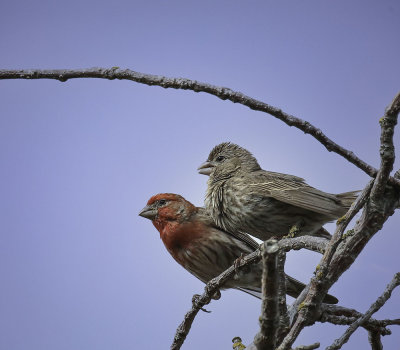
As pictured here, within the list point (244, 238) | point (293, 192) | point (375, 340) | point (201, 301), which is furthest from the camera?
point (244, 238)

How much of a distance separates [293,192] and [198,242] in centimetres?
122

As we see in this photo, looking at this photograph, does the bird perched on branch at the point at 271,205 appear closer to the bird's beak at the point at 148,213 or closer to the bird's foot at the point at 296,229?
the bird's foot at the point at 296,229

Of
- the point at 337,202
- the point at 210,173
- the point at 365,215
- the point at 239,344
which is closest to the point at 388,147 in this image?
the point at 365,215

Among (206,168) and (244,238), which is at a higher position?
(206,168)

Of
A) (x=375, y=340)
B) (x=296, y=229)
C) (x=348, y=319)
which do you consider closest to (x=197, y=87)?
(x=348, y=319)

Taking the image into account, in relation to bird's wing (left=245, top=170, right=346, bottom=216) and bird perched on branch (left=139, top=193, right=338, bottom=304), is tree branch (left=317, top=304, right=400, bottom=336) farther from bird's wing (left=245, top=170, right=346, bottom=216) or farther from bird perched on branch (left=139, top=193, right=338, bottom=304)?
A: bird perched on branch (left=139, top=193, right=338, bottom=304)

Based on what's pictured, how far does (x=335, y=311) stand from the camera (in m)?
3.61

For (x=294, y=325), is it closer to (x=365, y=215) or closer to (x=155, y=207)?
(x=365, y=215)

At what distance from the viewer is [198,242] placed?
6020mm

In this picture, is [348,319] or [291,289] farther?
[291,289]

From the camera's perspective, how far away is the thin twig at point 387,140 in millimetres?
2344

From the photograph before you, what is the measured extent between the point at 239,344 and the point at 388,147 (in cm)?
182

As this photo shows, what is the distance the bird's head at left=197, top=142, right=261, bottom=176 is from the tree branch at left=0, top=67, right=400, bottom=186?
3.07 meters

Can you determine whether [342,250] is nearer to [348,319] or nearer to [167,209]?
[348,319]
